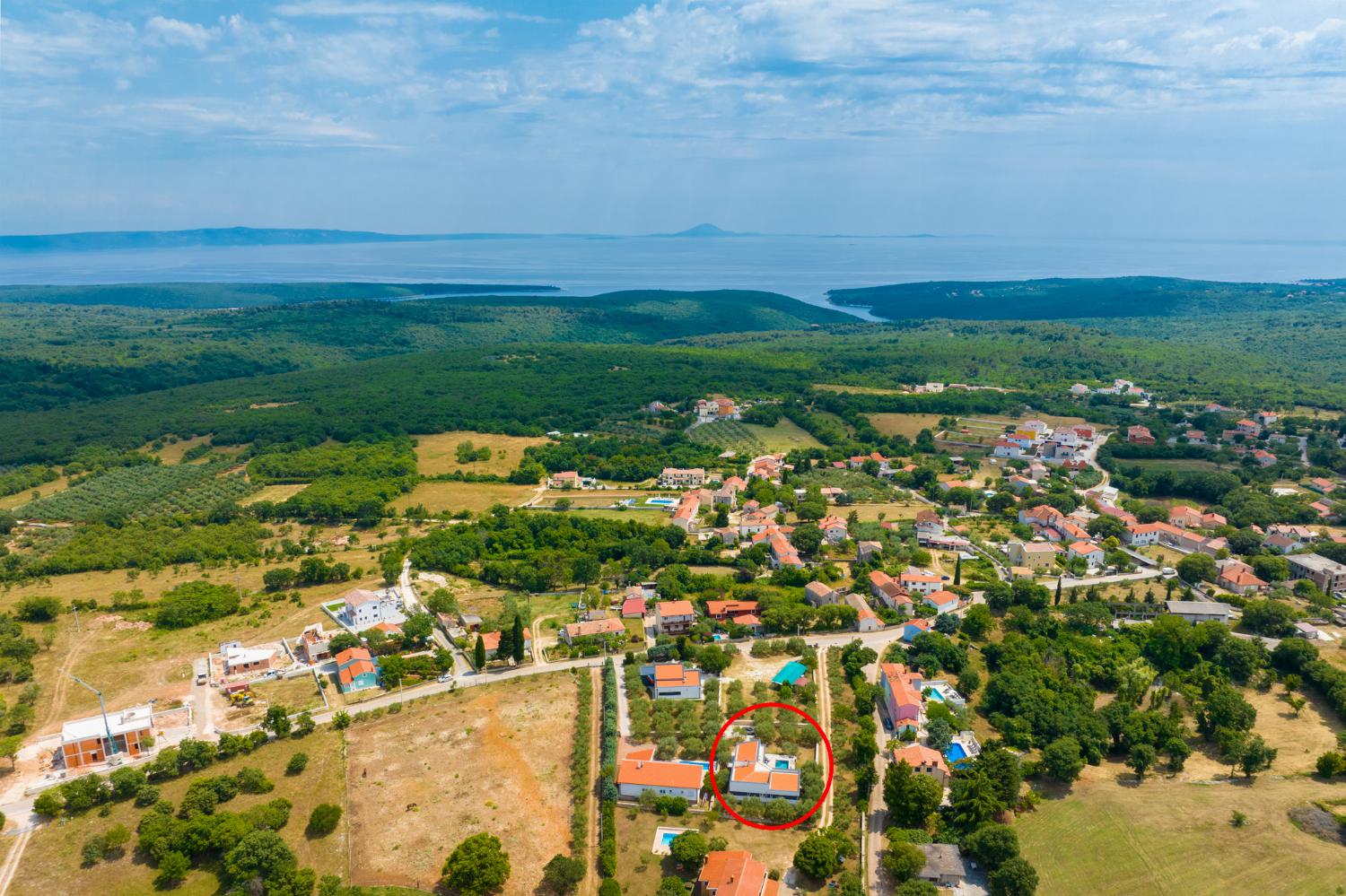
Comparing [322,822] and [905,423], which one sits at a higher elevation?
[905,423]

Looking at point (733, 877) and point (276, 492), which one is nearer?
point (733, 877)

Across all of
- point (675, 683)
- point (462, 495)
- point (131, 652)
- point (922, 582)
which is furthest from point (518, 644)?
point (462, 495)

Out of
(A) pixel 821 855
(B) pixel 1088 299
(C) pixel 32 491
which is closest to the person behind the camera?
(A) pixel 821 855

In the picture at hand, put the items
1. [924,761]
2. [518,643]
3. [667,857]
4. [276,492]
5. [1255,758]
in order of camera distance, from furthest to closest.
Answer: [276,492] → [518,643] → [1255,758] → [924,761] → [667,857]

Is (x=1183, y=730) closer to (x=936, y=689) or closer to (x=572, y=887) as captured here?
(x=936, y=689)

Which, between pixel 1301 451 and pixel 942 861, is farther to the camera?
pixel 1301 451

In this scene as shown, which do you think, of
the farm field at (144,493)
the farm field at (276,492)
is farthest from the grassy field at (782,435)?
the farm field at (144,493)

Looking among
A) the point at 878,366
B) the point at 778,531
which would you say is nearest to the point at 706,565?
the point at 778,531

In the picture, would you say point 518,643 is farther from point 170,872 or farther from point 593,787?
point 170,872
